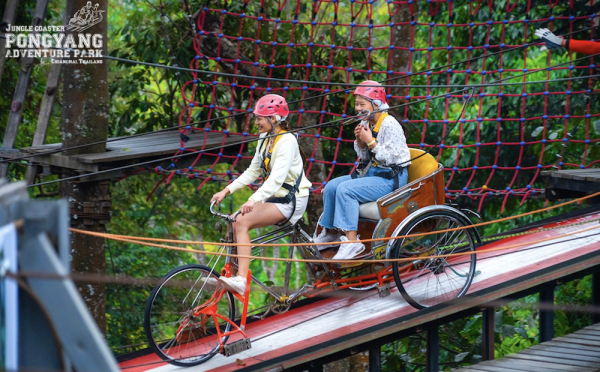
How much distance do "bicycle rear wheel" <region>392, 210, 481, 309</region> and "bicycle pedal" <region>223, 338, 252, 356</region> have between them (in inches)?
36.0

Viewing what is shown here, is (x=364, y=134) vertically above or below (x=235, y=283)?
above

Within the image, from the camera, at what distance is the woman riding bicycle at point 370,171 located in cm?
411

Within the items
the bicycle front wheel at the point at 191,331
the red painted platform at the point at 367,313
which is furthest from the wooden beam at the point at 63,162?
the red painted platform at the point at 367,313

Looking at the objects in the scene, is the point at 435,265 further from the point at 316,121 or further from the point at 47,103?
the point at 47,103

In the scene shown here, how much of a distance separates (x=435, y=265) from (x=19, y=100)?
3.16 m

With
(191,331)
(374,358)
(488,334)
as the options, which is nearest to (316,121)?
(488,334)

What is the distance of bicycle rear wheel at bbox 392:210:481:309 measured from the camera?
13.8 ft

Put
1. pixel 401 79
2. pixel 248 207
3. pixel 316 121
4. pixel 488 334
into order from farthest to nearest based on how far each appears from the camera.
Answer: pixel 316 121, pixel 401 79, pixel 488 334, pixel 248 207

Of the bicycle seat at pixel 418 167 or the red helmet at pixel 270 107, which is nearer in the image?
the red helmet at pixel 270 107

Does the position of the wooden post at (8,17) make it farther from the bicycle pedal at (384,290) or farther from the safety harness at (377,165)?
the bicycle pedal at (384,290)

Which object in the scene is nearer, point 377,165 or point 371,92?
point 371,92

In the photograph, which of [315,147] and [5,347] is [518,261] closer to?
[315,147]

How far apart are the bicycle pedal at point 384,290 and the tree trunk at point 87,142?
7.08 feet

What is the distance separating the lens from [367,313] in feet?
14.0
